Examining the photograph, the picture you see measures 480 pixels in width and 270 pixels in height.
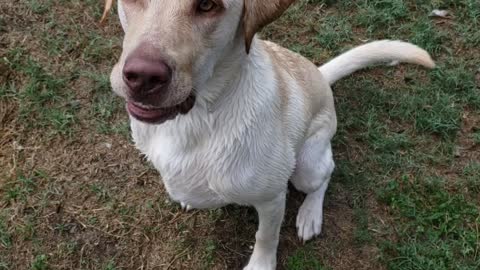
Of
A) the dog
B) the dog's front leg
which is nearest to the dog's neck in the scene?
the dog

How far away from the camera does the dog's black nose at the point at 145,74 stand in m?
1.84

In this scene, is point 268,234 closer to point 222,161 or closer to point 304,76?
point 222,161

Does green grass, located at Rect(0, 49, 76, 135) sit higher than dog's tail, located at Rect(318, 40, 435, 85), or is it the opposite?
dog's tail, located at Rect(318, 40, 435, 85)

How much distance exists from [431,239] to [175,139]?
1.79 m

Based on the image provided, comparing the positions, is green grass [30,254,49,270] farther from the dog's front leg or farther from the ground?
the dog's front leg

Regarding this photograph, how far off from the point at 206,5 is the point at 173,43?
19cm

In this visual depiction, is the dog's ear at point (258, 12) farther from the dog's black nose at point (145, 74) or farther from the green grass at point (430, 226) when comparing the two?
the green grass at point (430, 226)

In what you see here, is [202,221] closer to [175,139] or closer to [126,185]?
[126,185]

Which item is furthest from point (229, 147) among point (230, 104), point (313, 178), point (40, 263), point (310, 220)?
point (40, 263)

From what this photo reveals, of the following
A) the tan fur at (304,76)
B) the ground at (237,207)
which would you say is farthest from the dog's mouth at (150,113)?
the ground at (237,207)

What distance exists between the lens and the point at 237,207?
3547 millimetres

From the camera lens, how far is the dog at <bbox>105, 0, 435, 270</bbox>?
195cm

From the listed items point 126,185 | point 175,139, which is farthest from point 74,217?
point 175,139

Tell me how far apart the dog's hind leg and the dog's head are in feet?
3.78
